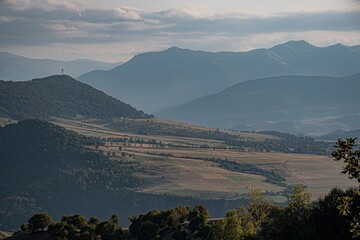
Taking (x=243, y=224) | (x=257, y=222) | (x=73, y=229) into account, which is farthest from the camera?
(x=73, y=229)

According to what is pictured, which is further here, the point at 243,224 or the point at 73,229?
the point at 73,229

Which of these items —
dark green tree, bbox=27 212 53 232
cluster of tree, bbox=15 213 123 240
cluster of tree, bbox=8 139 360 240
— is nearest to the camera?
cluster of tree, bbox=8 139 360 240

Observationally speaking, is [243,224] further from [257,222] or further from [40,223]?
[40,223]

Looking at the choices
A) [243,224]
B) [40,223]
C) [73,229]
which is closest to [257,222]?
[243,224]

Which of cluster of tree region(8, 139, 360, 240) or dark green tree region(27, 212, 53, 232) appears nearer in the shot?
cluster of tree region(8, 139, 360, 240)

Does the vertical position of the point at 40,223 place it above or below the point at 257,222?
below

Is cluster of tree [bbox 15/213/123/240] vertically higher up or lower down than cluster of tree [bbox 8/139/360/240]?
lower down

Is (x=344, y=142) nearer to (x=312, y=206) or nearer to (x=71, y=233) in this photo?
(x=312, y=206)

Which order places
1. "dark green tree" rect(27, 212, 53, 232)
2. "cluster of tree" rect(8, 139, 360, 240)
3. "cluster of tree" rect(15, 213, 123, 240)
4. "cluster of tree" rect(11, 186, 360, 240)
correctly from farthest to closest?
"dark green tree" rect(27, 212, 53, 232) → "cluster of tree" rect(15, 213, 123, 240) → "cluster of tree" rect(11, 186, 360, 240) → "cluster of tree" rect(8, 139, 360, 240)

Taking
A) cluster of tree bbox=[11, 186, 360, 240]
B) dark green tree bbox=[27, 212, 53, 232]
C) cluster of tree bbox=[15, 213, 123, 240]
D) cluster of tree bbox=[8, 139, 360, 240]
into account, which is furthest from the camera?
dark green tree bbox=[27, 212, 53, 232]

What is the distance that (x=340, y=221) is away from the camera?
173ft

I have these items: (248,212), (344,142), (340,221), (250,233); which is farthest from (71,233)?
(344,142)

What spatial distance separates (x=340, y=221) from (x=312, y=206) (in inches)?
282

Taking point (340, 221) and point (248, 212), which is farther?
point (248, 212)
